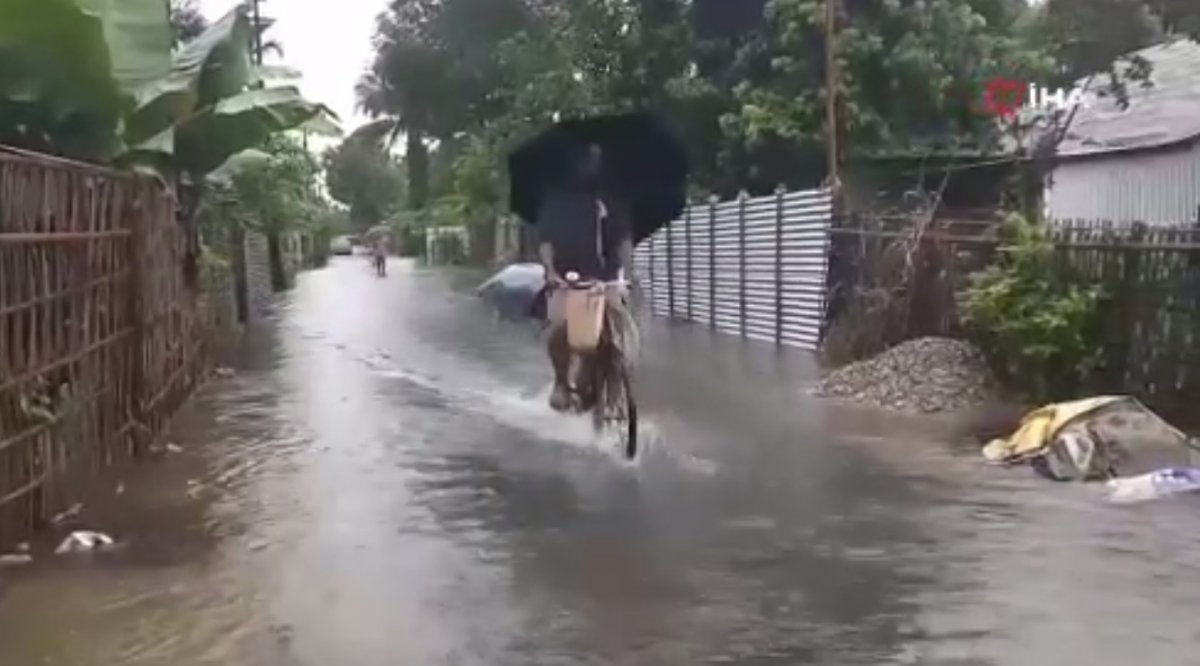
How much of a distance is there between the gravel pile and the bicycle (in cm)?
331

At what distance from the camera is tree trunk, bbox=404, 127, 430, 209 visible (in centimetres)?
8119

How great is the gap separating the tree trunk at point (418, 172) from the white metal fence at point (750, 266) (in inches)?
1949

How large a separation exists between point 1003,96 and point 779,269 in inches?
164

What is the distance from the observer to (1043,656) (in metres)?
6.21

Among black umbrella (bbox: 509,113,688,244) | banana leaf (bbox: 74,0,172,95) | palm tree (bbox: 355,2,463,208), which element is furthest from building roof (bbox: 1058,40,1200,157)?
palm tree (bbox: 355,2,463,208)

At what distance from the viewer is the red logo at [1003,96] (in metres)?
23.0

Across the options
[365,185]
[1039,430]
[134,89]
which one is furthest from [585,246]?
[365,185]

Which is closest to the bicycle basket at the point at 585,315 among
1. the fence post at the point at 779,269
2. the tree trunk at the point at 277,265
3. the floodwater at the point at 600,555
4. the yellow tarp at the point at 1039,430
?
the floodwater at the point at 600,555

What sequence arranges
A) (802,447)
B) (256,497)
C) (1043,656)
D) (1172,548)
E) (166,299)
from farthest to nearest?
1. (166,299)
2. (802,447)
3. (256,497)
4. (1172,548)
5. (1043,656)

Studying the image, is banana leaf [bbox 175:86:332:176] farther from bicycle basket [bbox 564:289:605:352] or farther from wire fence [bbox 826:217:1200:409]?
wire fence [bbox 826:217:1200:409]

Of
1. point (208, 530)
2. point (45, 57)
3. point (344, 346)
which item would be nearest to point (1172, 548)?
point (208, 530)

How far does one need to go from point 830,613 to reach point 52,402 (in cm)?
467

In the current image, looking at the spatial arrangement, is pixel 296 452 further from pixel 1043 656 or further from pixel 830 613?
pixel 1043 656

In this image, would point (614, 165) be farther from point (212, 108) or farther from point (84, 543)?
point (84, 543)
